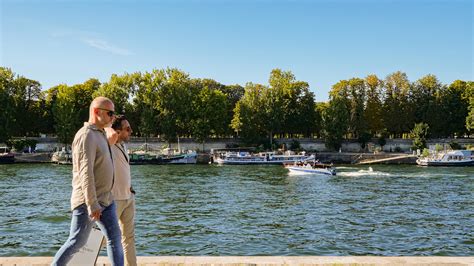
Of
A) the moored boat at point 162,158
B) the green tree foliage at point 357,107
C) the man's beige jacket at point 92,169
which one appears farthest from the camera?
the green tree foliage at point 357,107

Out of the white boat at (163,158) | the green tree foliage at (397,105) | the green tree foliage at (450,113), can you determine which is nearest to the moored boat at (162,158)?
the white boat at (163,158)

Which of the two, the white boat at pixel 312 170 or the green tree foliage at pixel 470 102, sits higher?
the green tree foliage at pixel 470 102

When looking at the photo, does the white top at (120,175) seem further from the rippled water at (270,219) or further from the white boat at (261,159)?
the white boat at (261,159)

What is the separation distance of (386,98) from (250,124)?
22.5 meters

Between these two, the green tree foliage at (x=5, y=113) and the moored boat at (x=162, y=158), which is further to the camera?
the green tree foliage at (x=5, y=113)

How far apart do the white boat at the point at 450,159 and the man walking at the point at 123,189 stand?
6072cm

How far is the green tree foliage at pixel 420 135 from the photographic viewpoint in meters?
74.4

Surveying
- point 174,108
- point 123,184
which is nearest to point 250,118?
point 174,108

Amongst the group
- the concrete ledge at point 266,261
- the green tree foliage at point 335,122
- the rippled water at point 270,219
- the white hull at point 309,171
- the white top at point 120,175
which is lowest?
the rippled water at point 270,219

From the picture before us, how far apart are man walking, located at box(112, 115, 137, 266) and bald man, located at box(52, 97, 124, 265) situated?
1.79ft

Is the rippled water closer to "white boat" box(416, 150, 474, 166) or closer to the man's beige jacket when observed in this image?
the man's beige jacket

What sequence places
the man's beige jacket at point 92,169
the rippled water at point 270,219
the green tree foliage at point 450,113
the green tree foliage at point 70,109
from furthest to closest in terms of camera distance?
the green tree foliage at point 450,113 < the green tree foliage at point 70,109 < the rippled water at point 270,219 < the man's beige jacket at point 92,169

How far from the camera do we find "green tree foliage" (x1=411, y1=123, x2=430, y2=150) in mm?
74438

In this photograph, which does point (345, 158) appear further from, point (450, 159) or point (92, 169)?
point (92, 169)
